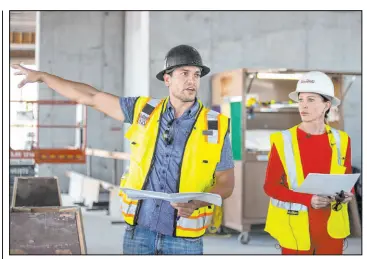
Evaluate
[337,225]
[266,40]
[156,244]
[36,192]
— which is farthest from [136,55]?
[156,244]

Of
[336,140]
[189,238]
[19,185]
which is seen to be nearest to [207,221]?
[189,238]

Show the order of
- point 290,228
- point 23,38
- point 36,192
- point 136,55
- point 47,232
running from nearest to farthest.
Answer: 1. point 47,232
2. point 290,228
3. point 36,192
4. point 136,55
5. point 23,38

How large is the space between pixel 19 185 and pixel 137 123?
259 cm

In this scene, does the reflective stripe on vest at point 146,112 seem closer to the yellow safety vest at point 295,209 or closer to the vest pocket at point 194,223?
the vest pocket at point 194,223

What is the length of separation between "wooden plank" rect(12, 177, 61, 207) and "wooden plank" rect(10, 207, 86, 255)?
2041mm

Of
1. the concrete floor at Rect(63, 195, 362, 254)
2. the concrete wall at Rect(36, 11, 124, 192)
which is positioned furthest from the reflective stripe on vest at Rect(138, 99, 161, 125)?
the concrete wall at Rect(36, 11, 124, 192)

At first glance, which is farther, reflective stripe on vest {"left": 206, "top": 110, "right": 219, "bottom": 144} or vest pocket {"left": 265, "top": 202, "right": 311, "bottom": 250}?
vest pocket {"left": 265, "top": 202, "right": 311, "bottom": 250}

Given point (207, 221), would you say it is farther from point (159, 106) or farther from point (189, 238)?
point (159, 106)

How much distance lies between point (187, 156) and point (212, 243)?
4633 millimetres

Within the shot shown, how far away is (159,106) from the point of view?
10.0 ft

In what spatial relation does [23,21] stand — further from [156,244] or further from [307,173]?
[156,244]

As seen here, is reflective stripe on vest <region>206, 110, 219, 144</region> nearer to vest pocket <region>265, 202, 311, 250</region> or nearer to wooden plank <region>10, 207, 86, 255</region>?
vest pocket <region>265, 202, 311, 250</region>

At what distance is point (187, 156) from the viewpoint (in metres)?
2.93

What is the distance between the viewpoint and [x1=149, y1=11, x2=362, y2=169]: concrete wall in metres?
8.96
